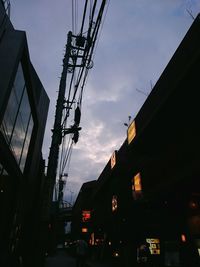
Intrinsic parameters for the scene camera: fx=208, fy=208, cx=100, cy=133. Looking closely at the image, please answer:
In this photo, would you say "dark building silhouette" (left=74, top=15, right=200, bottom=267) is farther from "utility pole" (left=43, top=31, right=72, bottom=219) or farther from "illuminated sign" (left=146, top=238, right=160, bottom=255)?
"utility pole" (left=43, top=31, right=72, bottom=219)

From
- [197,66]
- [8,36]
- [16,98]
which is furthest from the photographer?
[16,98]

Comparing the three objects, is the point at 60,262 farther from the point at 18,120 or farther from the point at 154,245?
the point at 18,120

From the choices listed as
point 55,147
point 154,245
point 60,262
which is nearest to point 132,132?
point 55,147

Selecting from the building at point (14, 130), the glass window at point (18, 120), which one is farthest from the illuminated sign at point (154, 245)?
the glass window at point (18, 120)

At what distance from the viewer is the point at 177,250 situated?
26.3 feet

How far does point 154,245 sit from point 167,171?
5.87m

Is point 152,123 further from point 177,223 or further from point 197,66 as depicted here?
point 177,223

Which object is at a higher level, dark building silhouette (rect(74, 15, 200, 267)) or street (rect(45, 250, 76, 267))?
dark building silhouette (rect(74, 15, 200, 267))

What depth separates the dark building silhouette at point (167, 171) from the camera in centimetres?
702

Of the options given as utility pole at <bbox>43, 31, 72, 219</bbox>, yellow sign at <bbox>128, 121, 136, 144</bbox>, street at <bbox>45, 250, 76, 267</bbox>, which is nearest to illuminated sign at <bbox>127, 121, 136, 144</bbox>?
yellow sign at <bbox>128, 121, 136, 144</bbox>

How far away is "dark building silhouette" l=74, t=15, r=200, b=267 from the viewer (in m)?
7.02

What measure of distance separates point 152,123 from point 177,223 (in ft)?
18.0

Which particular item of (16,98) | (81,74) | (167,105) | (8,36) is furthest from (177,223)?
(8,36)

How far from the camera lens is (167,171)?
8961 millimetres
